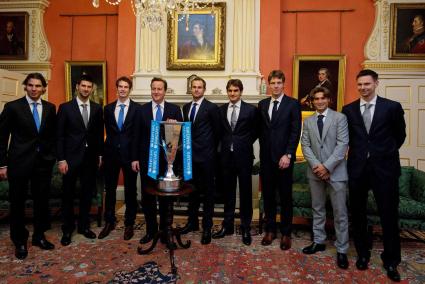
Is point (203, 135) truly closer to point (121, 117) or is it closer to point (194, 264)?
point (121, 117)

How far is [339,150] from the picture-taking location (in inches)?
115

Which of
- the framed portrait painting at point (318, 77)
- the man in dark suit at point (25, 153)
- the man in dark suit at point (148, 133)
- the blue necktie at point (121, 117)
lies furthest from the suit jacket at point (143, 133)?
the framed portrait painting at point (318, 77)

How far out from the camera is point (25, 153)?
118 inches

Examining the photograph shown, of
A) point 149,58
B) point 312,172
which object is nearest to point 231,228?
point 312,172

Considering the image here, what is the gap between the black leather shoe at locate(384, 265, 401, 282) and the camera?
264cm

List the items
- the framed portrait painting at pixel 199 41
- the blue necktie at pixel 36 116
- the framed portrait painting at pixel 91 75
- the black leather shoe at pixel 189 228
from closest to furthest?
the blue necktie at pixel 36 116
the black leather shoe at pixel 189 228
the framed portrait painting at pixel 199 41
the framed portrait painting at pixel 91 75

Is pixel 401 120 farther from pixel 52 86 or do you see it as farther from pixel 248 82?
pixel 52 86

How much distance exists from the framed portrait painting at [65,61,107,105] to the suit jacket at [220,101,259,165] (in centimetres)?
317

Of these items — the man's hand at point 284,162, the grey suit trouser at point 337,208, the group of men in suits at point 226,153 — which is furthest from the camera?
the man's hand at point 284,162

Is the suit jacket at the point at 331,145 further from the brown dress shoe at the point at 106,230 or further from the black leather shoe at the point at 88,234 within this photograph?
the black leather shoe at the point at 88,234

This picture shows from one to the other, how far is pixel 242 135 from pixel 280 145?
0.41m

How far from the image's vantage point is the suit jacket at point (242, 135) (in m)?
3.37

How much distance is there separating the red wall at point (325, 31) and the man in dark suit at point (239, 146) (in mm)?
2301

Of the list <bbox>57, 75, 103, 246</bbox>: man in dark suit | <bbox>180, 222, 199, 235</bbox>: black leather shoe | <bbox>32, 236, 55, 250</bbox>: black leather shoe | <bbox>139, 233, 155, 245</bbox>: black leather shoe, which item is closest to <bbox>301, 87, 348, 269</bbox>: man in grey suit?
<bbox>180, 222, 199, 235</bbox>: black leather shoe
